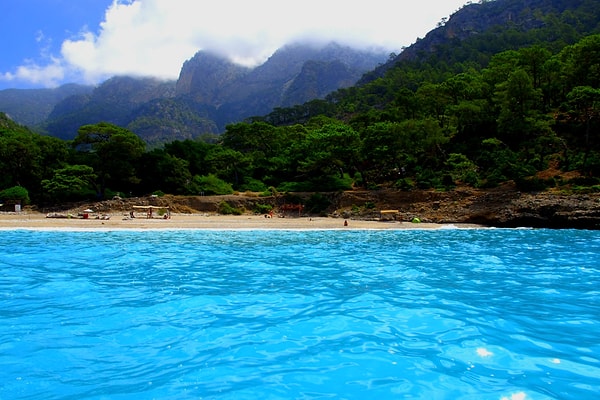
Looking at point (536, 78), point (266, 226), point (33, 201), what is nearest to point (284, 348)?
point (266, 226)

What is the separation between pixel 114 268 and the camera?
13.2 meters

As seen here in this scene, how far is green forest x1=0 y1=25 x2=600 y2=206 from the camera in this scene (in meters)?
38.6

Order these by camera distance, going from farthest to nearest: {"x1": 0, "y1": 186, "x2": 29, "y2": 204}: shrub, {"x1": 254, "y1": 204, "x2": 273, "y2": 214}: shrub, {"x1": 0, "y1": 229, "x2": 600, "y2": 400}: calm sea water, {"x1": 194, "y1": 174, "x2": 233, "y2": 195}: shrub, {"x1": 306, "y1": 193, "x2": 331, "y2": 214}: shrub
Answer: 1. {"x1": 194, "y1": 174, "x2": 233, "y2": 195}: shrub
2. {"x1": 254, "y1": 204, "x2": 273, "y2": 214}: shrub
3. {"x1": 306, "y1": 193, "x2": 331, "y2": 214}: shrub
4. {"x1": 0, "y1": 186, "x2": 29, "y2": 204}: shrub
5. {"x1": 0, "y1": 229, "x2": 600, "y2": 400}: calm sea water

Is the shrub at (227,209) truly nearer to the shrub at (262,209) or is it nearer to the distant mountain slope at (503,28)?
the shrub at (262,209)

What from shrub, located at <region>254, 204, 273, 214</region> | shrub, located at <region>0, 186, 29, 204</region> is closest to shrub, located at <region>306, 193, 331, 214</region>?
shrub, located at <region>254, 204, 273, 214</region>

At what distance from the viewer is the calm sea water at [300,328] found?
4.76 m

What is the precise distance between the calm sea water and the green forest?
1081 inches

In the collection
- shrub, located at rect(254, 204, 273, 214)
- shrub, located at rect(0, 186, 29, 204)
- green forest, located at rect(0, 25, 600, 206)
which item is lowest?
shrub, located at rect(254, 204, 273, 214)

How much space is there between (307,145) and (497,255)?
32825 millimetres

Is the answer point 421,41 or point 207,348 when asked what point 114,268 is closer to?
point 207,348

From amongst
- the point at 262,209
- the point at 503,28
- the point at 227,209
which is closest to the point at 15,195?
the point at 227,209

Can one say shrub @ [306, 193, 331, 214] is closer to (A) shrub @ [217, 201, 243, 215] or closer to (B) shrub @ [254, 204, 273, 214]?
(B) shrub @ [254, 204, 273, 214]

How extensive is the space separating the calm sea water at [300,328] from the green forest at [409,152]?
27461 millimetres

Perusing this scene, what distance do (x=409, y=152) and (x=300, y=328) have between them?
4000cm
